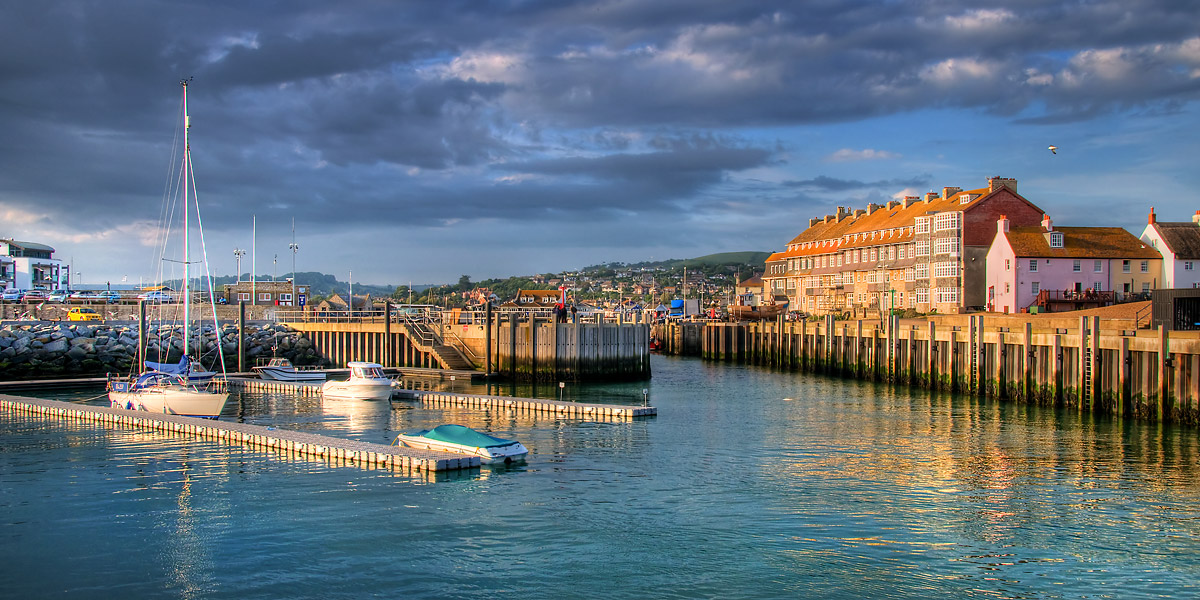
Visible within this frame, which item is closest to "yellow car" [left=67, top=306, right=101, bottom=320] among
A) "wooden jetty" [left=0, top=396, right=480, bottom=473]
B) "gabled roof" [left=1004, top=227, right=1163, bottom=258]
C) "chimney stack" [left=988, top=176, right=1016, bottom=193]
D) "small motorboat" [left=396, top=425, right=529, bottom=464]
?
"wooden jetty" [left=0, top=396, right=480, bottom=473]

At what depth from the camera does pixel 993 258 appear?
8175 cm

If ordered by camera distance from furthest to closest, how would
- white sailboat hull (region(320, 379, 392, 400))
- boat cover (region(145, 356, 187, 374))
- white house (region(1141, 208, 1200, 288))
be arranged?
white house (region(1141, 208, 1200, 288)), white sailboat hull (region(320, 379, 392, 400)), boat cover (region(145, 356, 187, 374))

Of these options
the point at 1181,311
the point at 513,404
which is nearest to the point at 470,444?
the point at 513,404

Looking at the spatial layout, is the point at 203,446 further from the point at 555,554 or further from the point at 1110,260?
the point at 1110,260

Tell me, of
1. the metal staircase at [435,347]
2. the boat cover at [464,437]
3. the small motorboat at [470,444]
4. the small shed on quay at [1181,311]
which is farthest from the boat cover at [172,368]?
the small shed on quay at [1181,311]

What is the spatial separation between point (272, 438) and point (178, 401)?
10411 mm

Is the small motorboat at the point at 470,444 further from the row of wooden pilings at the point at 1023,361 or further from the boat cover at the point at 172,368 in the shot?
the row of wooden pilings at the point at 1023,361

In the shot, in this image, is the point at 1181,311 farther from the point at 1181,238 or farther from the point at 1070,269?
the point at 1181,238

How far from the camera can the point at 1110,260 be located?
253ft

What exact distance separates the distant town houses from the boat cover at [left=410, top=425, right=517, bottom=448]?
184 feet

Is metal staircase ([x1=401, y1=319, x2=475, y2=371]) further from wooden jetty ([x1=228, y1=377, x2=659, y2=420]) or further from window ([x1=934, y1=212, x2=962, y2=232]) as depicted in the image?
window ([x1=934, y1=212, x2=962, y2=232])

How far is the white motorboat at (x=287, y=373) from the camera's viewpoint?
66.2 m

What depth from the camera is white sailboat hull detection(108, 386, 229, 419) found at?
45.4 metres

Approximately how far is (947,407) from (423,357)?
4169 cm
